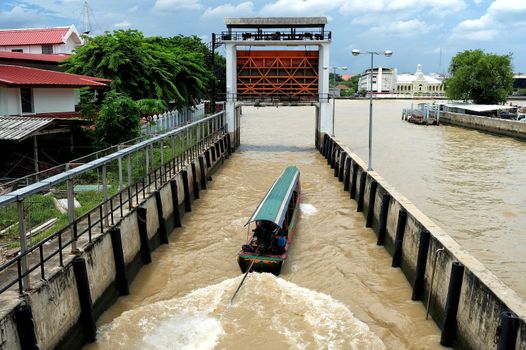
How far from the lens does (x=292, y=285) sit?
519 inches

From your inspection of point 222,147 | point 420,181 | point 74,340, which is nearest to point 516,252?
point 420,181

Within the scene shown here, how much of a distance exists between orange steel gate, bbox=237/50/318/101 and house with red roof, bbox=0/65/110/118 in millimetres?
14670

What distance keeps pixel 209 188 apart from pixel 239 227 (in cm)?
702

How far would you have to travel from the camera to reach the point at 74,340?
386 inches

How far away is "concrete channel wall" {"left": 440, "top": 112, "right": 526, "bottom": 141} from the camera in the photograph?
148ft

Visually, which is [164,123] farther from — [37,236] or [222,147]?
[37,236]

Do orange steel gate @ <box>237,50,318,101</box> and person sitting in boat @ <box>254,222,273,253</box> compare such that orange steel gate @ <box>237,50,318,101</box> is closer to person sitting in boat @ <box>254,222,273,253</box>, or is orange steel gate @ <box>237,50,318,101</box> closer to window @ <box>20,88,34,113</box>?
window @ <box>20,88,34,113</box>

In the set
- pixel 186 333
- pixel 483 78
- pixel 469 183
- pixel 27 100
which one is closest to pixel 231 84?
pixel 27 100

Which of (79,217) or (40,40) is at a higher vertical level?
(40,40)

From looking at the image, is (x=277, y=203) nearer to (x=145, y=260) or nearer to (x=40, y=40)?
(x=145, y=260)

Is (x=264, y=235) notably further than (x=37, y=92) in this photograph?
No

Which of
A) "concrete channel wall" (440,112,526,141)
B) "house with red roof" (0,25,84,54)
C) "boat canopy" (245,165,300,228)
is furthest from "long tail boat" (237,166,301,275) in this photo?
"house with red roof" (0,25,84,54)

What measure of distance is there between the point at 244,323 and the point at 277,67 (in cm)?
2939

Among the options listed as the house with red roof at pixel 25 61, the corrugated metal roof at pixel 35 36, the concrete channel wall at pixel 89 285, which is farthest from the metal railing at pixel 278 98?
the corrugated metal roof at pixel 35 36
